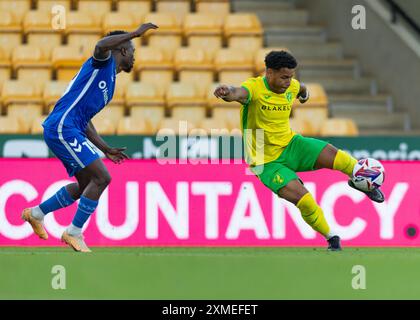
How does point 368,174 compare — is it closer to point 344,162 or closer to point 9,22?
point 344,162

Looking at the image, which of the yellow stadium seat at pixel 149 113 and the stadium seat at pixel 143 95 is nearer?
the yellow stadium seat at pixel 149 113

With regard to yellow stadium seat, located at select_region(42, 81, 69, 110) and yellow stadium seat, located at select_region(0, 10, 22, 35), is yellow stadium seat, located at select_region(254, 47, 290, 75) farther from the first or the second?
yellow stadium seat, located at select_region(0, 10, 22, 35)

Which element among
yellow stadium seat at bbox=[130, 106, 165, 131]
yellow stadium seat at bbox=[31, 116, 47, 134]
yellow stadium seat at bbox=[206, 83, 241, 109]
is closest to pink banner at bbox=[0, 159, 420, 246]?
yellow stadium seat at bbox=[31, 116, 47, 134]

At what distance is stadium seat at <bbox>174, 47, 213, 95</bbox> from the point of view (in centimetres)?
1722

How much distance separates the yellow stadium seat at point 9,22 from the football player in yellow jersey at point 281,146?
8035 millimetres

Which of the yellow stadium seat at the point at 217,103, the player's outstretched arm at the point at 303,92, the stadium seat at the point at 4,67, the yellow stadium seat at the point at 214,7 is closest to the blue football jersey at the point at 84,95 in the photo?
the player's outstretched arm at the point at 303,92

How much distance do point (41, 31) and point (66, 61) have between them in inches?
39.3

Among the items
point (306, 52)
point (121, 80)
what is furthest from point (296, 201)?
point (306, 52)

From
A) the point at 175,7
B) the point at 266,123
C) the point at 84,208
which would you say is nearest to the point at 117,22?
the point at 175,7

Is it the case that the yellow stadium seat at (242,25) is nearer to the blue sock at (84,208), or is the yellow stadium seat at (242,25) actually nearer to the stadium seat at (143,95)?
the stadium seat at (143,95)

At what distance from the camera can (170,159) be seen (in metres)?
13.8

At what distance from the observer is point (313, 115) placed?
16688mm

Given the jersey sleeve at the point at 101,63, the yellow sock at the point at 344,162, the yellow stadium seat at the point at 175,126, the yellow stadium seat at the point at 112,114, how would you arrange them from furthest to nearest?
1. the yellow stadium seat at the point at 112,114
2. the yellow stadium seat at the point at 175,126
3. the yellow sock at the point at 344,162
4. the jersey sleeve at the point at 101,63

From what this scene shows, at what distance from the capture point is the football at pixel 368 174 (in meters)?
10.6
